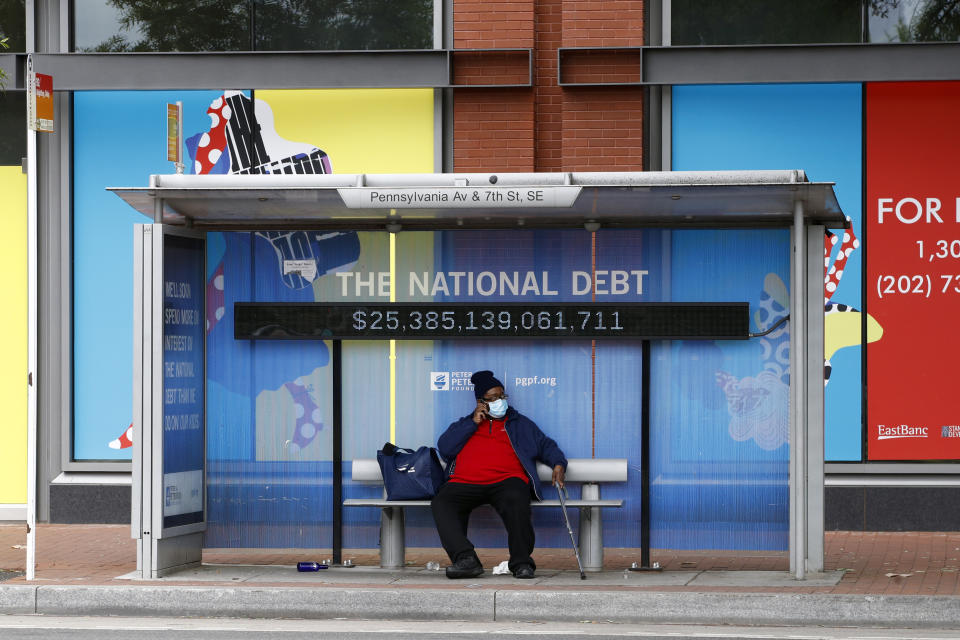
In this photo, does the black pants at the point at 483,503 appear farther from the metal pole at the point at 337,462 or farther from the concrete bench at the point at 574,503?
the metal pole at the point at 337,462

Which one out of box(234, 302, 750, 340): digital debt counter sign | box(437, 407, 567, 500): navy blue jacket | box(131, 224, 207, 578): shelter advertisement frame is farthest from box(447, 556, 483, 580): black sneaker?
box(131, 224, 207, 578): shelter advertisement frame

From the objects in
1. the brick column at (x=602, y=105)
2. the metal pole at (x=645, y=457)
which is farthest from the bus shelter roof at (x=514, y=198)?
the brick column at (x=602, y=105)

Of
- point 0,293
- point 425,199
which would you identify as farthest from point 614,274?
point 0,293

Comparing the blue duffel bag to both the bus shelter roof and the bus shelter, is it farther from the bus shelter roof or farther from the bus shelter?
the bus shelter roof

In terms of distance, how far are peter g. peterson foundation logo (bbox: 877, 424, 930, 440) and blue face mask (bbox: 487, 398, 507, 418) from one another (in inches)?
166

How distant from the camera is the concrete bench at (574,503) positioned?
9688mm

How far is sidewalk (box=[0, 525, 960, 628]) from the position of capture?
842 cm

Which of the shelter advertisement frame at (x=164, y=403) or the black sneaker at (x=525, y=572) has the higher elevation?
the shelter advertisement frame at (x=164, y=403)

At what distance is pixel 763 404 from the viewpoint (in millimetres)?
9750

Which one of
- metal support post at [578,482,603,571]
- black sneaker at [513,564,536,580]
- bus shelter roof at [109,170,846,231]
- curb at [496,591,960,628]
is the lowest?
curb at [496,591,960,628]

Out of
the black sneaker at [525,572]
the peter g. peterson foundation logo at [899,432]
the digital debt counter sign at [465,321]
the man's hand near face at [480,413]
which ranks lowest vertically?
the black sneaker at [525,572]

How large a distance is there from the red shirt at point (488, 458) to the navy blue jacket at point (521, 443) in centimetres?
4

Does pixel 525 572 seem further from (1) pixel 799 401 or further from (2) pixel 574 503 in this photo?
(1) pixel 799 401

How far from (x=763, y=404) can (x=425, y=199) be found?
2.96 m
